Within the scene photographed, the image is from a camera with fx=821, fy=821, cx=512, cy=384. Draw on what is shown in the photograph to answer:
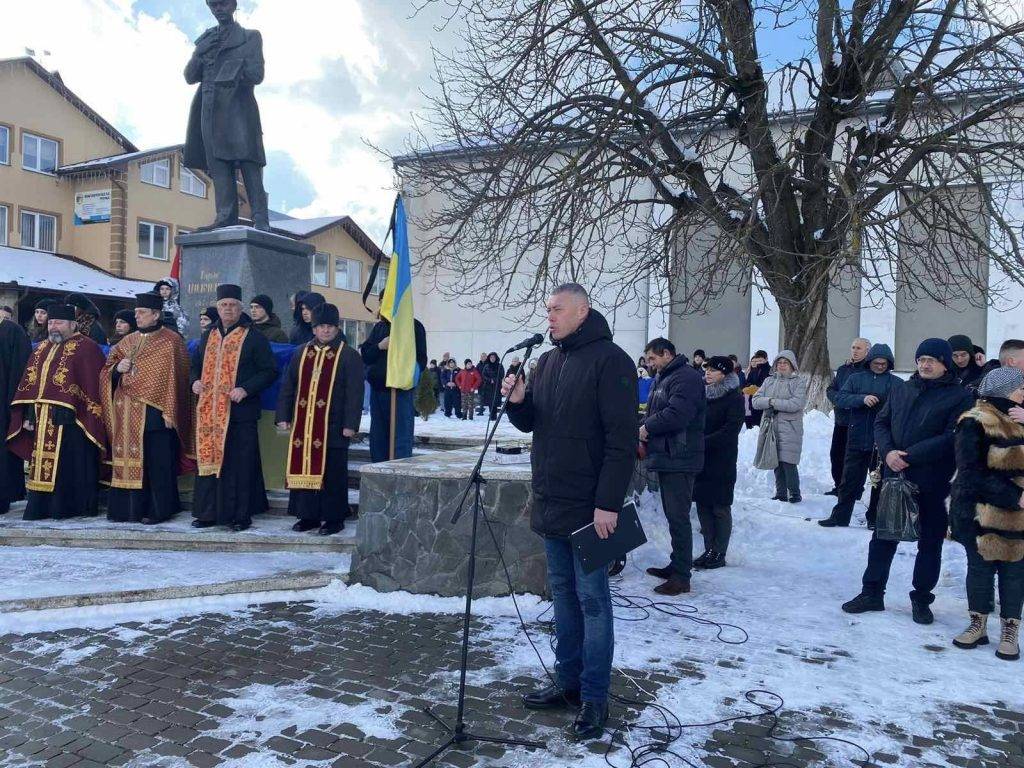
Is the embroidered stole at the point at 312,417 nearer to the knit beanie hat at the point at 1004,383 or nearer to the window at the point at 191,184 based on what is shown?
the knit beanie hat at the point at 1004,383

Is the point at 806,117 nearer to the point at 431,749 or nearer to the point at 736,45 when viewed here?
the point at 736,45

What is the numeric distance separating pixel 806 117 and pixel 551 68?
8.26 meters

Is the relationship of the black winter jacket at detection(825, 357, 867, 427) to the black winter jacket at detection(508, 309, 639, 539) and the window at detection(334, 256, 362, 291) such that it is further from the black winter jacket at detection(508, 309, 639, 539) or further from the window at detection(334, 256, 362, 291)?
the window at detection(334, 256, 362, 291)

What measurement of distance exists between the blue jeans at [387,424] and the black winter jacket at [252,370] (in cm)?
107

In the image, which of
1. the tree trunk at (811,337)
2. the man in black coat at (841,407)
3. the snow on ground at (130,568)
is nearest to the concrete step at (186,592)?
the snow on ground at (130,568)

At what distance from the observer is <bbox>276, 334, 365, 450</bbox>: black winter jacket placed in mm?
6980

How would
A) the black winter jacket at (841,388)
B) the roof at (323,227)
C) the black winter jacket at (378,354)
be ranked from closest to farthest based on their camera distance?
the black winter jacket at (378,354), the black winter jacket at (841,388), the roof at (323,227)

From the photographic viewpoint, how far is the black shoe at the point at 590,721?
3670 mm

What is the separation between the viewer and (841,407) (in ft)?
28.3

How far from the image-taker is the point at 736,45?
10.5 m

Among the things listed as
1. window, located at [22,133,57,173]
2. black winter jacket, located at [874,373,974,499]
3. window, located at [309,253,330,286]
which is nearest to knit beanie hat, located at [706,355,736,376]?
black winter jacket, located at [874,373,974,499]

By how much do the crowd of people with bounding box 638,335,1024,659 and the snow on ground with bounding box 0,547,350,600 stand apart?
9.04ft

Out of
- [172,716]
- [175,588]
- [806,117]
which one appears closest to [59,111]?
[806,117]

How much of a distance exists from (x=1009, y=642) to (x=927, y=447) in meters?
1.28
